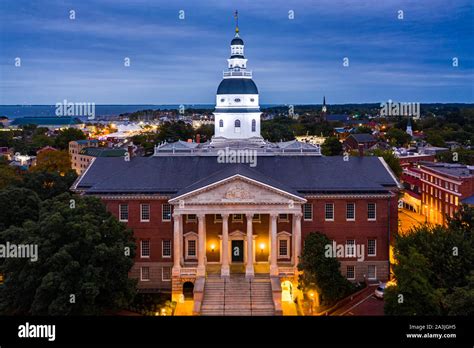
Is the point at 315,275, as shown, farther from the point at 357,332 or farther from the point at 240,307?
the point at 357,332

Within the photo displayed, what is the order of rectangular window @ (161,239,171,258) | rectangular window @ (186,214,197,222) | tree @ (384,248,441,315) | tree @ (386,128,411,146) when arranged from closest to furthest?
tree @ (384,248,441,315)
rectangular window @ (186,214,197,222)
rectangular window @ (161,239,171,258)
tree @ (386,128,411,146)

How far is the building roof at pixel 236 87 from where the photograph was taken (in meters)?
88.9

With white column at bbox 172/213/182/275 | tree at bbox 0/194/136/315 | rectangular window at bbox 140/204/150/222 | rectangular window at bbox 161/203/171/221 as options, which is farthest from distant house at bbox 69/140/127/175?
tree at bbox 0/194/136/315

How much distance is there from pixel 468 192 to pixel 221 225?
41276mm

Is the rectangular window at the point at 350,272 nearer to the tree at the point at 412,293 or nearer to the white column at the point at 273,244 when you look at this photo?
the white column at the point at 273,244

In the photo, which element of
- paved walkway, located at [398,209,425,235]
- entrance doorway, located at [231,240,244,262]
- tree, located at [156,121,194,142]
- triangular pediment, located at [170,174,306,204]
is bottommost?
paved walkway, located at [398,209,425,235]

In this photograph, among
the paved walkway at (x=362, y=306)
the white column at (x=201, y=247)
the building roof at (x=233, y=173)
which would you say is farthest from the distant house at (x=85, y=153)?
the paved walkway at (x=362, y=306)

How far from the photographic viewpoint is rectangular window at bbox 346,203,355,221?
57.0 m

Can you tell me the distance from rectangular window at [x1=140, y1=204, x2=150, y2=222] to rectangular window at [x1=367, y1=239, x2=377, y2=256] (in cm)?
2194

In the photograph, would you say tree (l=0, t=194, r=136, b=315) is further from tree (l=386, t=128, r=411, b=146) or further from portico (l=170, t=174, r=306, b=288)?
tree (l=386, t=128, r=411, b=146)

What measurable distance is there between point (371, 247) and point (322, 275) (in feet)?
32.6

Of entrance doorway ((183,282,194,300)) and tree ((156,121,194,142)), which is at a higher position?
tree ((156,121,194,142))

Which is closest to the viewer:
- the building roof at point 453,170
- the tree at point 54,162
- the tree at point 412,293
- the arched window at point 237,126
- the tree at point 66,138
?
the tree at point 412,293

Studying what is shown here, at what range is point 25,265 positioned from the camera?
4256 cm
